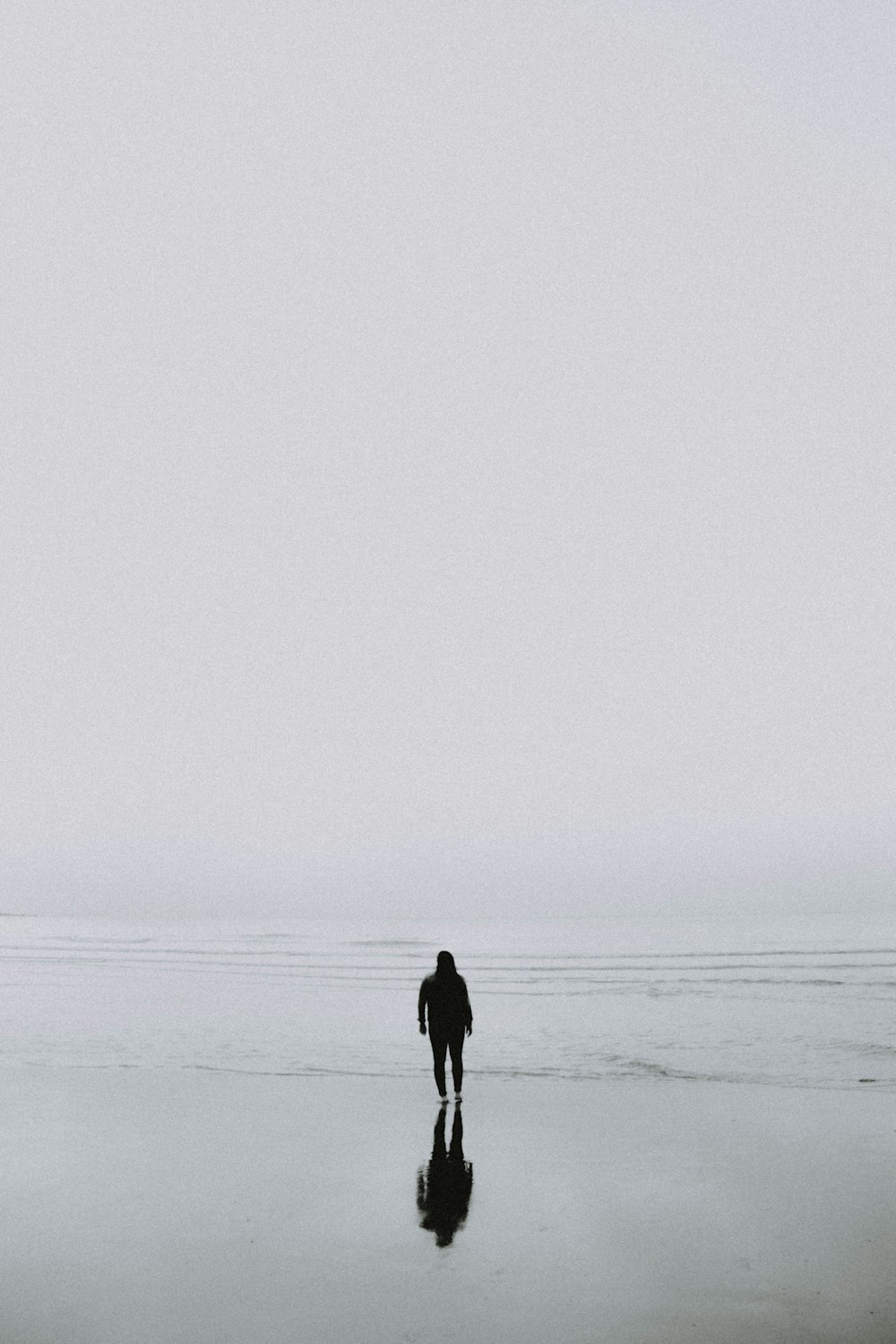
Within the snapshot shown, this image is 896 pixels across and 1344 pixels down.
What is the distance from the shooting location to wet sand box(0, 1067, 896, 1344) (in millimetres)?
5023

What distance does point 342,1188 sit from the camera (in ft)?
24.4

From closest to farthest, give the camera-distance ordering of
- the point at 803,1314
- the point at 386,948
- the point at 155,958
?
the point at 803,1314
the point at 155,958
the point at 386,948

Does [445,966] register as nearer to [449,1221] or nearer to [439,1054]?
[439,1054]

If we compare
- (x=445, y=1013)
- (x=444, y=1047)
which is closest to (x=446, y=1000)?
(x=445, y=1013)

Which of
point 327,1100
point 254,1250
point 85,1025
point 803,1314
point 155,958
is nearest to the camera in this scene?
point 803,1314

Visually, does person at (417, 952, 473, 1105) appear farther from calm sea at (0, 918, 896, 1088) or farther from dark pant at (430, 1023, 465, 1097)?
calm sea at (0, 918, 896, 1088)

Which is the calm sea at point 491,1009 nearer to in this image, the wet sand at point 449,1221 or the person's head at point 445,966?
the wet sand at point 449,1221

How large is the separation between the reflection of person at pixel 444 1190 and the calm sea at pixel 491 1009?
4.68 metres

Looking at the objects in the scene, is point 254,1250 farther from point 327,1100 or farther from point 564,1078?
point 564,1078

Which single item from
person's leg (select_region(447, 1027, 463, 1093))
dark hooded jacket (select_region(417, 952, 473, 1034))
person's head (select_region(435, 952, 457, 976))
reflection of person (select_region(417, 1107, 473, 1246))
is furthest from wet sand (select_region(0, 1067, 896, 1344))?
person's head (select_region(435, 952, 457, 976))

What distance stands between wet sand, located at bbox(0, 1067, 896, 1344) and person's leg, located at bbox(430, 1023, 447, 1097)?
9.2 inches

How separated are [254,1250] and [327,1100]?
5066mm

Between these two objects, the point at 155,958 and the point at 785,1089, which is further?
the point at 155,958

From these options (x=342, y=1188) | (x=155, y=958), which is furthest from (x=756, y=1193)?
(x=155, y=958)
